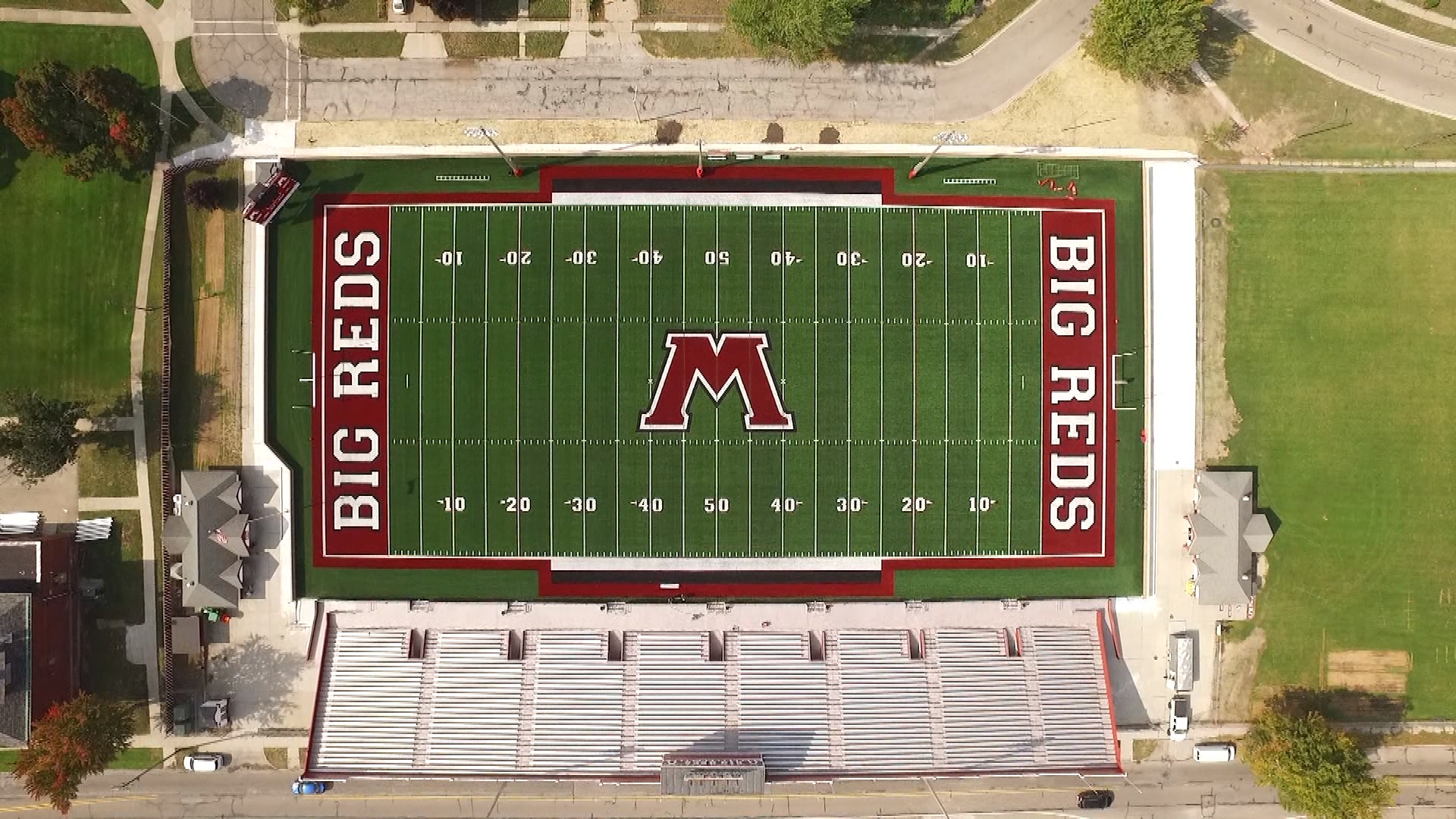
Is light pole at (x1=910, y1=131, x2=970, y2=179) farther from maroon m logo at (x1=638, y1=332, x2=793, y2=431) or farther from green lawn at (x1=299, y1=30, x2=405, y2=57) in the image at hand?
green lawn at (x1=299, y1=30, x2=405, y2=57)

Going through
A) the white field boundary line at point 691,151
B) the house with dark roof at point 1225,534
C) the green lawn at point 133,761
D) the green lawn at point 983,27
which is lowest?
the green lawn at point 133,761

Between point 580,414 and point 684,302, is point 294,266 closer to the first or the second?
point 580,414

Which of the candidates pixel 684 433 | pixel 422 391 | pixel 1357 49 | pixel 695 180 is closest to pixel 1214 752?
pixel 684 433

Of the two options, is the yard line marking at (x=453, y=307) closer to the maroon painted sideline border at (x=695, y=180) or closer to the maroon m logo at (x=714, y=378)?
the maroon painted sideline border at (x=695, y=180)

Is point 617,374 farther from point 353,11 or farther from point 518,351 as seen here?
point 353,11

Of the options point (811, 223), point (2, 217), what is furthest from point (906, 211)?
point (2, 217)

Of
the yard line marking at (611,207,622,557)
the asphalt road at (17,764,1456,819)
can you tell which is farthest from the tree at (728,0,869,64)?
the asphalt road at (17,764,1456,819)

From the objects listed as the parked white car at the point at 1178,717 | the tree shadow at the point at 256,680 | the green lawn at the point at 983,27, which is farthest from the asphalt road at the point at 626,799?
the green lawn at the point at 983,27
